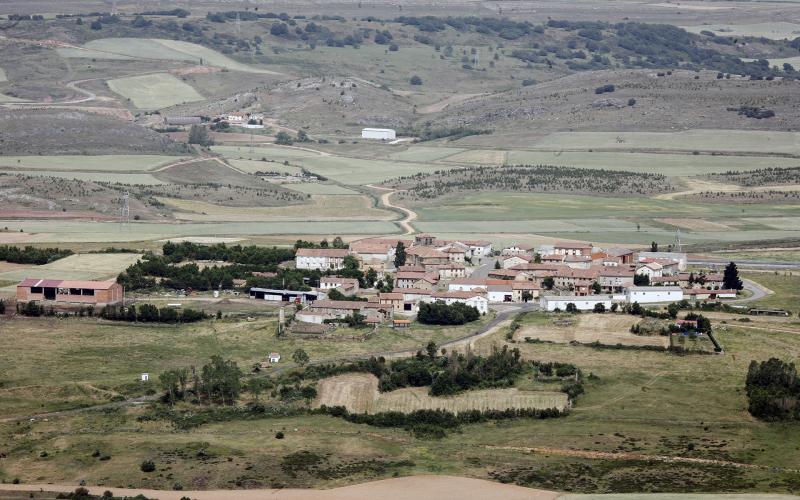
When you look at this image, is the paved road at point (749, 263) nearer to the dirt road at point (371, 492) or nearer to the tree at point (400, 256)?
the tree at point (400, 256)

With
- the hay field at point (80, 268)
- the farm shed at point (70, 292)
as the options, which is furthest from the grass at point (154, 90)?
the farm shed at point (70, 292)

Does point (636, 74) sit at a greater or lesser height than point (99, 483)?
greater

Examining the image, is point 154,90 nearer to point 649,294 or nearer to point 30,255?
point 30,255

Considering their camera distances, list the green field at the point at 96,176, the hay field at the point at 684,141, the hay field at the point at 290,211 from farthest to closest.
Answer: the hay field at the point at 684,141 → the green field at the point at 96,176 → the hay field at the point at 290,211

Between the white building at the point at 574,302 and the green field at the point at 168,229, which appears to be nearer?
the white building at the point at 574,302

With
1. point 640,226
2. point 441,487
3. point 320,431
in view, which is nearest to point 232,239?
point 640,226

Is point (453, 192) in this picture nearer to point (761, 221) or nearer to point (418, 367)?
point (761, 221)

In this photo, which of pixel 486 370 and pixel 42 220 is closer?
Answer: pixel 486 370

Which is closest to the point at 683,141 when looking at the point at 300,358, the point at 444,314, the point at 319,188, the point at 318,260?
the point at 319,188
